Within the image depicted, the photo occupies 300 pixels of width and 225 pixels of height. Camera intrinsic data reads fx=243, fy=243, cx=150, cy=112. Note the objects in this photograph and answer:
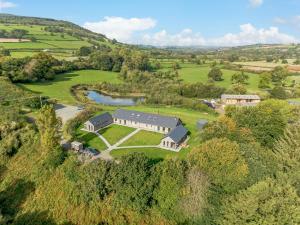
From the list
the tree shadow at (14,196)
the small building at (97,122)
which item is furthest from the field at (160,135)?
the tree shadow at (14,196)

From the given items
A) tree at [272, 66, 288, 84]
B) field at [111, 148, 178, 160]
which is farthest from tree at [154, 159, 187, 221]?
tree at [272, 66, 288, 84]

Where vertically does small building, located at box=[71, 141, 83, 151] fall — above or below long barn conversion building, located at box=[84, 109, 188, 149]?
below

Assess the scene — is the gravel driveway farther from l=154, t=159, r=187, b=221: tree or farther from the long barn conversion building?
l=154, t=159, r=187, b=221: tree

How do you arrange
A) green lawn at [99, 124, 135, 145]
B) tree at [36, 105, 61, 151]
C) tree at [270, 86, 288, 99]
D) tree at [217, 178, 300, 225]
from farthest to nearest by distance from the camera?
tree at [270, 86, 288, 99] < green lawn at [99, 124, 135, 145] < tree at [36, 105, 61, 151] < tree at [217, 178, 300, 225]

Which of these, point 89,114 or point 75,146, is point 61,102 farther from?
point 75,146

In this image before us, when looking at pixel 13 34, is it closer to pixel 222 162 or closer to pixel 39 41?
pixel 39 41

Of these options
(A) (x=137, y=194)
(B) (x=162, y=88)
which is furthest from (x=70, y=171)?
(B) (x=162, y=88)

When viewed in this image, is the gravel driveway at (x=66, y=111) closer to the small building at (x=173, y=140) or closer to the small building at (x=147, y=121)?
the small building at (x=147, y=121)
